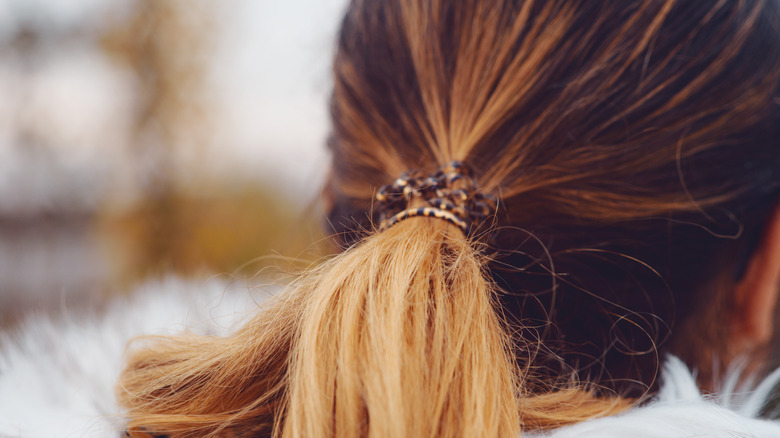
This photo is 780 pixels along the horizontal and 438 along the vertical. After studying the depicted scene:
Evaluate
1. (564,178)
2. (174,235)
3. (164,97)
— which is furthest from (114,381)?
(164,97)

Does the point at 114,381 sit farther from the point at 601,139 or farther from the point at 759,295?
the point at 759,295

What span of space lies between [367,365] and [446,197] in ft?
0.79

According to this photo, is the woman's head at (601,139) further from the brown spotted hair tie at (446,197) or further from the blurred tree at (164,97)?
the blurred tree at (164,97)

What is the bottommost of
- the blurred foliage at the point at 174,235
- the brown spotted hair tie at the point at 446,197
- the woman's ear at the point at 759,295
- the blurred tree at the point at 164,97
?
the woman's ear at the point at 759,295

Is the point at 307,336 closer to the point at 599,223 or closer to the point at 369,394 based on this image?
the point at 369,394

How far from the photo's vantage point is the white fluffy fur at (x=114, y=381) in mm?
508

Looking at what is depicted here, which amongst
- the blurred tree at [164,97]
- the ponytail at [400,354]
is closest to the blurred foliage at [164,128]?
the blurred tree at [164,97]

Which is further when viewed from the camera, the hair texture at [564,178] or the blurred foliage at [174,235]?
the blurred foliage at [174,235]

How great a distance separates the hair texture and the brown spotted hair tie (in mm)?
23

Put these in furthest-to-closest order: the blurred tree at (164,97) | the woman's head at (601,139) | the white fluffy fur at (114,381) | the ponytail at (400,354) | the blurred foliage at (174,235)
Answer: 1. the blurred foliage at (174,235)
2. the blurred tree at (164,97)
3. the woman's head at (601,139)
4. the white fluffy fur at (114,381)
5. the ponytail at (400,354)

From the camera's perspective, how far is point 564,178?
0.65m

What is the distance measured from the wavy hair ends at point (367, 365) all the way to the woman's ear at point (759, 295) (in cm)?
34

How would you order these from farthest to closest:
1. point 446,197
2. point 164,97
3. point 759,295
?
1. point 164,97
2. point 759,295
3. point 446,197

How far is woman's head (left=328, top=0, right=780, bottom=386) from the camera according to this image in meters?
0.64
